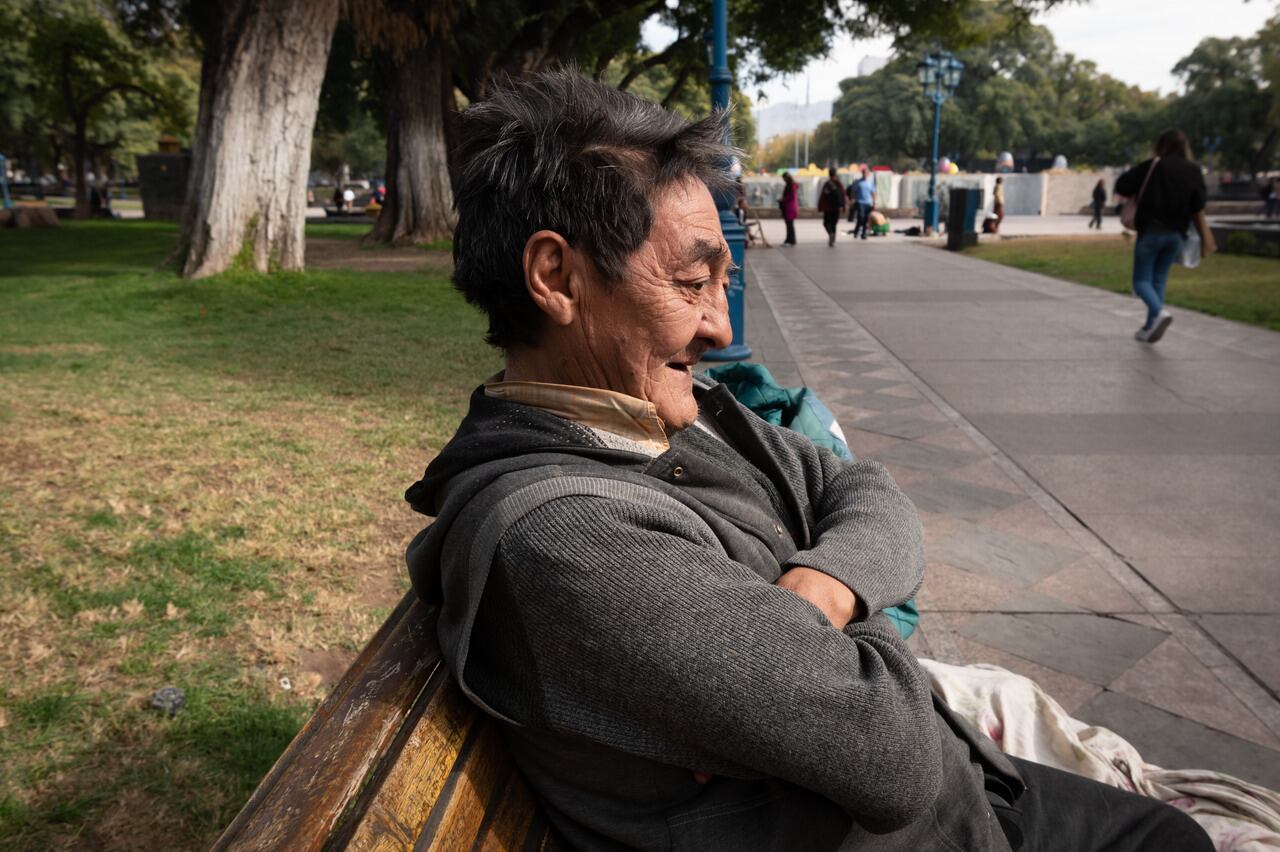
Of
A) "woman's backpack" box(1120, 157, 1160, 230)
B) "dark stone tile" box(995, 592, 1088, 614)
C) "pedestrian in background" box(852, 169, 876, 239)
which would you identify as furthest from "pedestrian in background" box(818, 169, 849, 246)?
"dark stone tile" box(995, 592, 1088, 614)

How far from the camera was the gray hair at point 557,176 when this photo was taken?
1354 millimetres

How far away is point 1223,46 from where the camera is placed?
64250 millimetres

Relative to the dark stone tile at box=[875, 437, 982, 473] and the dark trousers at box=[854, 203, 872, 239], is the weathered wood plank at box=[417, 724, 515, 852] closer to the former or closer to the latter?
the dark stone tile at box=[875, 437, 982, 473]

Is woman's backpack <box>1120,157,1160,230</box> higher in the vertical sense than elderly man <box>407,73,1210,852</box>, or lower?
higher

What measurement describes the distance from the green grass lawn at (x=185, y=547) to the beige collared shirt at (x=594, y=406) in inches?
59.7

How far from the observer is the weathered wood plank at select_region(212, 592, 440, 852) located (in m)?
0.94

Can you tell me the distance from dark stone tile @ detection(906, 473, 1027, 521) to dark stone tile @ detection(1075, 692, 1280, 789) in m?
1.63

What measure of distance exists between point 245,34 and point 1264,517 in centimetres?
1086

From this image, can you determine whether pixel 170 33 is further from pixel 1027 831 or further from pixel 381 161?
pixel 381 161

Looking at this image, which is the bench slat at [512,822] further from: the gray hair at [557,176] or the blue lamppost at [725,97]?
the blue lamppost at [725,97]

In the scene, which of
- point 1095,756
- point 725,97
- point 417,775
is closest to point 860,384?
point 725,97

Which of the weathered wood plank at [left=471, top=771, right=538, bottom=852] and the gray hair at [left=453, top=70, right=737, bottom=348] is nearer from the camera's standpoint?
the weathered wood plank at [left=471, top=771, right=538, bottom=852]

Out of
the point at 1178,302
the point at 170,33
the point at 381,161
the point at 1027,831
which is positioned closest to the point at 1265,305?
the point at 1178,302

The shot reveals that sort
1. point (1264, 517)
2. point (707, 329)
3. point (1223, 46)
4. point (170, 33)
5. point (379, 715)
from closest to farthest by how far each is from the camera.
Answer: point (379, 715) → point (707, 329) → point (1264, 517) → point (170, 33) → point (1223, 46)
